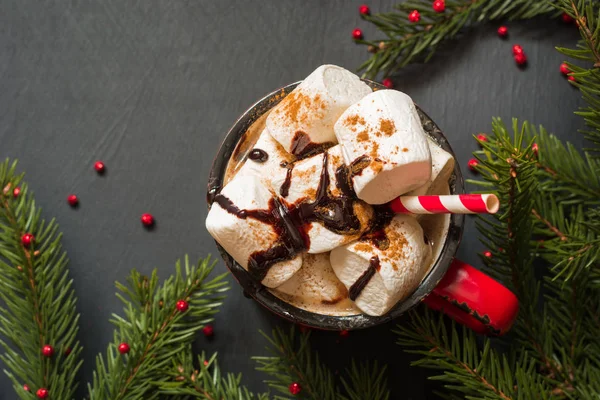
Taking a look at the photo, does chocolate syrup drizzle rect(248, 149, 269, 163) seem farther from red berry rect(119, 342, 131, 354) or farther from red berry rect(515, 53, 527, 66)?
red berry rect(515, 53, 527, 66)

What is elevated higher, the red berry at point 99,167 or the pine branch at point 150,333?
the red berry at point 99,167

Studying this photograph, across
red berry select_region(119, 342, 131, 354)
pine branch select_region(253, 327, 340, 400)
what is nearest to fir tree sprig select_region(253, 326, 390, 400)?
pine branch select_region(253, 327, 340, 400)

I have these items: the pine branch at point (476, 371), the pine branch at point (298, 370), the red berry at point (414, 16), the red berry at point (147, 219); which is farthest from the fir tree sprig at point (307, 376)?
the red berry at point (414, 16)

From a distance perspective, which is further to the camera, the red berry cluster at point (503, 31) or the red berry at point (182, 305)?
the red berry cluster at point (503, 31)

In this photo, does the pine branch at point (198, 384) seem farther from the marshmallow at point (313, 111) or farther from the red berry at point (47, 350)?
the marshmallow at point (313, 111)

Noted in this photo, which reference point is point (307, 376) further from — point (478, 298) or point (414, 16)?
point (414, 16)

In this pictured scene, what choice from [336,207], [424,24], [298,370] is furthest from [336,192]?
[424,24]

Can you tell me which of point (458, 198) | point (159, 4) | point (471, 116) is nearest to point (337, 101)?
point (458, 198)

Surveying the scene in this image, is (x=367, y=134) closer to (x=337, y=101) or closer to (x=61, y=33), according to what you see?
(x=337, y=101)
